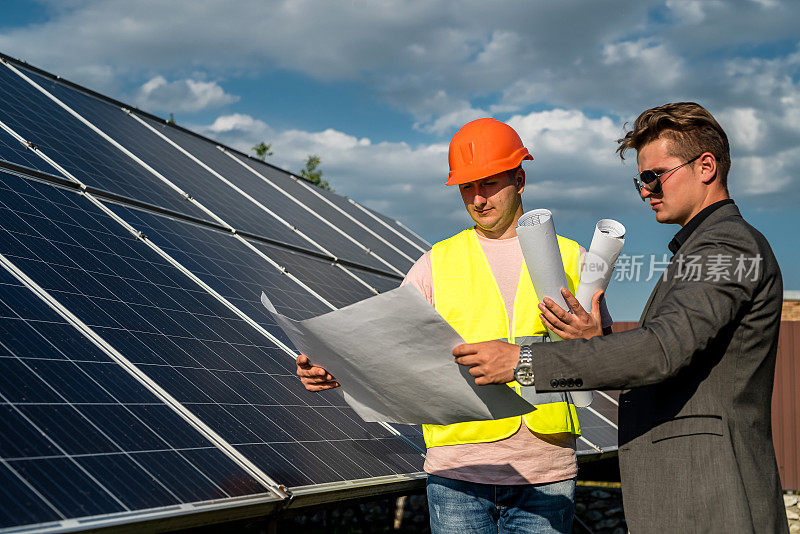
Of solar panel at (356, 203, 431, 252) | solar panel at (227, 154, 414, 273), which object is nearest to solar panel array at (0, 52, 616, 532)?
solar panel at (227, 154, 414, 273)

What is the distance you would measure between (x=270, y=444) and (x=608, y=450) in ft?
12.7

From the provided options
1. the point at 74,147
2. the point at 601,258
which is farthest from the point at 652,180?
the point at 74,147

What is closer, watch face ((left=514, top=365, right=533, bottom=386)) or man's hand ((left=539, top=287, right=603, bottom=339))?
watch face ((left=514, top=365, right=533, bottom=386))

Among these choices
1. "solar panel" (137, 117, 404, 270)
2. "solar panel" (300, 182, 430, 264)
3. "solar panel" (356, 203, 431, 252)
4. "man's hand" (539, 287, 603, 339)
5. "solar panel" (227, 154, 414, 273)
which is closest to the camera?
"man's hand" (539, 287, 603, 339)

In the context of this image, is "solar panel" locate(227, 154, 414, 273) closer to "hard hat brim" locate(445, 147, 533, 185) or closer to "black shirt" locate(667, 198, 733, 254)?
"hard hat brim" locate(445, 147, 533, 185)

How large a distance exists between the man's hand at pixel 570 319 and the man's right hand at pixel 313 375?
1001 millimetres

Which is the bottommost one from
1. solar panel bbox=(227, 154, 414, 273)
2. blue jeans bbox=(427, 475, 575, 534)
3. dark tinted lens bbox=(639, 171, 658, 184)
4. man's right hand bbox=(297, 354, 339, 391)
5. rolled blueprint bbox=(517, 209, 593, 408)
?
blue jeans bbox=(427, 475, 575, 534)

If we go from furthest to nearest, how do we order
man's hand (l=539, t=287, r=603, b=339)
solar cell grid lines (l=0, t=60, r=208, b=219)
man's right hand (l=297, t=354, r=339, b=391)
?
solar cell grid lines (l=0, t=60, r=208, b=219), man's right hand (l=297, t=354, r=339, b=391), man's hand (l=539, t=287, r=603, b=339)

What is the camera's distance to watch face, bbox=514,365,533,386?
2.64 m

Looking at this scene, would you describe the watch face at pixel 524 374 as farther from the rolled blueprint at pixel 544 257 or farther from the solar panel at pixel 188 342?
the solar panel at pixel 188 342

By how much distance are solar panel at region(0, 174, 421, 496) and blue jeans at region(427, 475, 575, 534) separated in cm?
76

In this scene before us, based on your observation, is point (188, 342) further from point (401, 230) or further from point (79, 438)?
point (401, 230)

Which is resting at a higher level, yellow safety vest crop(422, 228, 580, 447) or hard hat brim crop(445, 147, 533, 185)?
hard hat brim crop(445, 147, 533, 185)

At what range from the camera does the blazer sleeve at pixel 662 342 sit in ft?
8.14
